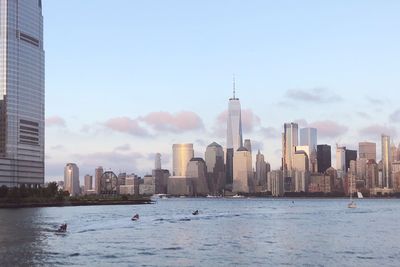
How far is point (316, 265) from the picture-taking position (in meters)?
76.4

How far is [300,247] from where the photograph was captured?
97.6m

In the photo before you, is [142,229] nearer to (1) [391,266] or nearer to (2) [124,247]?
(2) [124,247]

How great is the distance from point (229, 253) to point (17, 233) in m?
51.9

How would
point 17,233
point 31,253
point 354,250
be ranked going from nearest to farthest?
point 31,253 < point 354,250 < point 17,233

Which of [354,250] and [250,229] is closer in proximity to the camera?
[354,250]

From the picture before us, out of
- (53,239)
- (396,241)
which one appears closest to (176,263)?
(53,239)

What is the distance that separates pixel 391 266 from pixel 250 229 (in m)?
62.9

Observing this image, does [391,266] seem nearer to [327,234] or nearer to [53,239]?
[327,234]

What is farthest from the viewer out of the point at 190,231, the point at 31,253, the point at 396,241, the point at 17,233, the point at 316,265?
the point at 190,231

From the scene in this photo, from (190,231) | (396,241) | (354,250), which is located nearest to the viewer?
(354,250)

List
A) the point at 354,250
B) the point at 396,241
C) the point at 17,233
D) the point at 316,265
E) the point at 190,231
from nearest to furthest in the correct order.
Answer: the point at 316,265, the point at 354,250, the point at 396,241, the point at 17,233, the point at 190,231

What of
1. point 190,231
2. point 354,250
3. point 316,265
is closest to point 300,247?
point 354,250

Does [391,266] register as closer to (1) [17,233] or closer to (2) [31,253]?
(2) [31,253]

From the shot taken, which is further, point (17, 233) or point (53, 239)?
point (17, 233)
